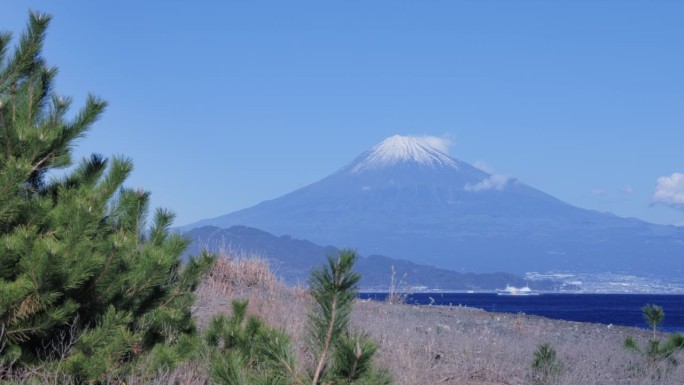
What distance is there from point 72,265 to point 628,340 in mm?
7009

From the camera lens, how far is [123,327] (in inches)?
273

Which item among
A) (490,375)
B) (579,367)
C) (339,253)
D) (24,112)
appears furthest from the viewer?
(579,367)

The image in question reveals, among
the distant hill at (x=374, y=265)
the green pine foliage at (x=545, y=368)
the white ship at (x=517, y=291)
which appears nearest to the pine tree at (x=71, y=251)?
the green pine foliage at (x=545, y=368)

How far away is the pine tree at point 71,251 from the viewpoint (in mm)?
6441

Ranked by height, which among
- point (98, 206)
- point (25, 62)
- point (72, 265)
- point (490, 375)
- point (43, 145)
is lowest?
point (490, 375)

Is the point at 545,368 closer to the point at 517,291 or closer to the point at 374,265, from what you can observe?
the point at 374,265

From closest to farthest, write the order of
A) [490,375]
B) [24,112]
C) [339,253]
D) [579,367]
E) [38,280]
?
[339,253], [38,280], [24,112], [490,375], [579,367]

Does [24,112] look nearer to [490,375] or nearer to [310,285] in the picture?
[310,285]

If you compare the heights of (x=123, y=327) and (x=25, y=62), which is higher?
(x=25, y=62)

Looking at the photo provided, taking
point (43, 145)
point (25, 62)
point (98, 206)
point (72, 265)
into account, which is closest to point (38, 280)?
point (72, 265)

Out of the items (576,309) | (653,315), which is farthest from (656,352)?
(576,309)

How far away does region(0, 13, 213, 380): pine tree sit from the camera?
21.1 feet

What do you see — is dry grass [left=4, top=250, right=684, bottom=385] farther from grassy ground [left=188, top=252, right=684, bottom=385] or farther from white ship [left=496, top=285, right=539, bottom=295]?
white ship [left=496, top=285, right=539, bottom=295]

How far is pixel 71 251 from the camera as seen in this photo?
6.38 m
